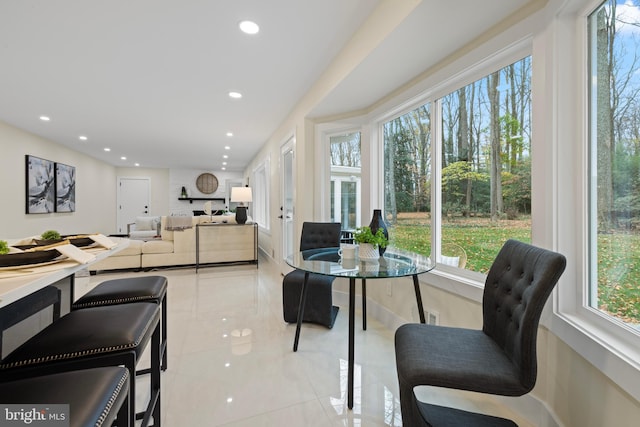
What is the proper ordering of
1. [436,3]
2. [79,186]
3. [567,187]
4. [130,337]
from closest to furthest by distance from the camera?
[130,337] < [567,187] < [436,3] < [79,186]

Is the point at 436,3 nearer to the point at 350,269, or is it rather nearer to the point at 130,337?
the point at 350,269

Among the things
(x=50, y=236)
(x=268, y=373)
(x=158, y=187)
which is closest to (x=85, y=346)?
(x=50, y=236)

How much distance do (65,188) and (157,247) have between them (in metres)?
3.18

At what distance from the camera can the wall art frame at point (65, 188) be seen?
5.60 meters

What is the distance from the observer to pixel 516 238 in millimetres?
1616

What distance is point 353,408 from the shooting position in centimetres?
151

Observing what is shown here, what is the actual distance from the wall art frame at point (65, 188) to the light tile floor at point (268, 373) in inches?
184

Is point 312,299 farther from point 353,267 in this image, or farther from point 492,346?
point 492,346

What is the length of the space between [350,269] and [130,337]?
44.3 inches

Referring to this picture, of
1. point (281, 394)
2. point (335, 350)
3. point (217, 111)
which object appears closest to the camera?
point (281, 394)

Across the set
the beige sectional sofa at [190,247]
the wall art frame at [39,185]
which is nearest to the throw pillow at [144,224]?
the wall art frame at [39,185]

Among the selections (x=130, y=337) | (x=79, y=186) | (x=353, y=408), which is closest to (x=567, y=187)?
(x=353, y=408)

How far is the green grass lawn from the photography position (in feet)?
3.52

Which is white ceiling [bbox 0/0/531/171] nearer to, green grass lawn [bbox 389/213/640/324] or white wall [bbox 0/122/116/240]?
white wall [bbox 0/122/116/240]
